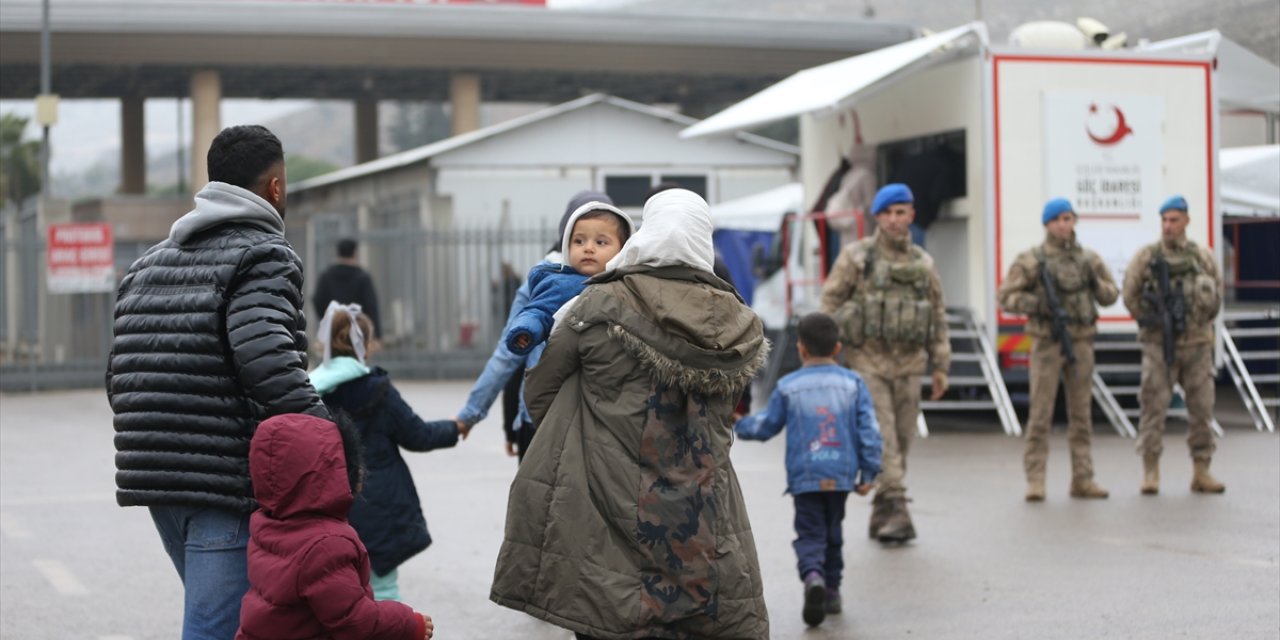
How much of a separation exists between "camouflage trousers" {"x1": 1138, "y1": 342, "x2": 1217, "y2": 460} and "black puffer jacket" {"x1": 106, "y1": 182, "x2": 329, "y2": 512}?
26.4 feet

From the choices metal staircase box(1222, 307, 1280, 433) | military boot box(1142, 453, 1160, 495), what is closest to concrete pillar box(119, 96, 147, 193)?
metal staircase box(1222, 307, 1280, 433)

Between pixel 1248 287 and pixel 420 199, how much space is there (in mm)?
12797

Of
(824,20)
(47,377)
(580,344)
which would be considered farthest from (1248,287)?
(824,20)

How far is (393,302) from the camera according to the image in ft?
81.0

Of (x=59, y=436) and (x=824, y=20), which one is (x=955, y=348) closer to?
(x=59, y=436)

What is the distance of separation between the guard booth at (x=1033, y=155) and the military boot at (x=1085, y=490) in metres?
4.00

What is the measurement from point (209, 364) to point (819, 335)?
3985mm

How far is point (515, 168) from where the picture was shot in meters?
26.8

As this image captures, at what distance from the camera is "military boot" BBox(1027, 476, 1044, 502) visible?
36.6 feet

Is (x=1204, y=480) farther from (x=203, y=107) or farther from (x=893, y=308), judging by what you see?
(x=203, y=107)

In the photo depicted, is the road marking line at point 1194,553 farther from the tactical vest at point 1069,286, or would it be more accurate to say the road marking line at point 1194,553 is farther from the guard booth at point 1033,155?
the guard booth at point 1033,155

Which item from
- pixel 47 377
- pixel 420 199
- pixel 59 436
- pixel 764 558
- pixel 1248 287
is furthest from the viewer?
pixel 420 199

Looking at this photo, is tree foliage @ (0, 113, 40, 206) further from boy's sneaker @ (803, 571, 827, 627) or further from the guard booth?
boy's sneaker @ (803, 571, 827, 627)

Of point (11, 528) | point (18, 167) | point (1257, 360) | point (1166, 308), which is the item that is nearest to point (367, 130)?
point (18, 167)
